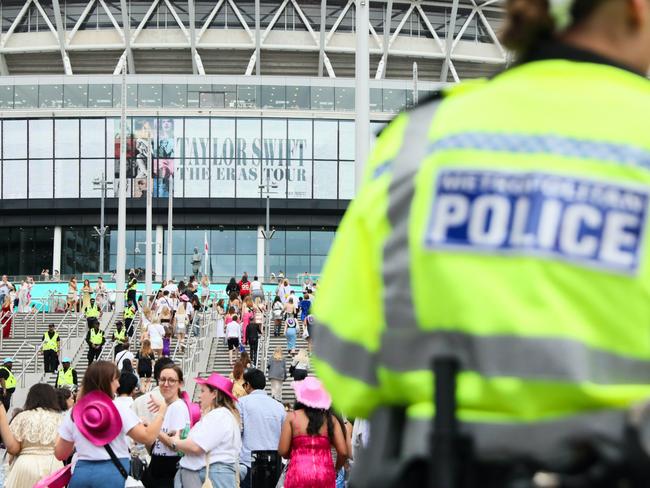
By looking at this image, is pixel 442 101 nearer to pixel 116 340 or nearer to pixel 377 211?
pixel 377 211

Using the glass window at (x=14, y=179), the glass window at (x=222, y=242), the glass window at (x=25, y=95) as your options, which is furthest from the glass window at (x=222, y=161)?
the glass window at (x=14, y=179)

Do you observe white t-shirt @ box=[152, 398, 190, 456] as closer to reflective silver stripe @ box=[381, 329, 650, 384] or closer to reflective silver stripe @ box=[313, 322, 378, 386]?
reflective silver stripe @ box=[313, 322, 378, 386]

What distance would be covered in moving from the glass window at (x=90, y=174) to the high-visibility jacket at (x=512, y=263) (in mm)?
63596

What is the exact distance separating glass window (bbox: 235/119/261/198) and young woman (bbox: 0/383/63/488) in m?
55.0

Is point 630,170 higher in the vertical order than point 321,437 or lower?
higher

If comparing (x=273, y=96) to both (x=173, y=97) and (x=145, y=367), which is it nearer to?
(x=173, y=97)

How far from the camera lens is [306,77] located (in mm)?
64938

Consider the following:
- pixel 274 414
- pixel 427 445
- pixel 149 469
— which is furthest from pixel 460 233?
pixel 274 414

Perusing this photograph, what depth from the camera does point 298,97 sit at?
212 feet

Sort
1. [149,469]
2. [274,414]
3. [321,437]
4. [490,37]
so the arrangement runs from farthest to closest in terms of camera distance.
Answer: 1. [490,37]
2. [274,414]
3. [149,469]
4. [321,437]

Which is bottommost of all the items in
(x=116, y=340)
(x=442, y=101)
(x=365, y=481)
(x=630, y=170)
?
(x=116, y=340)

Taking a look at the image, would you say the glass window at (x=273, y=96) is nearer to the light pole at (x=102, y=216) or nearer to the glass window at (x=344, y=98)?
the glass window at (x=344, y=98)

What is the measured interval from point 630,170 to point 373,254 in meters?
0.47

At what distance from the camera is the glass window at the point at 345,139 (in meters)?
65.5
